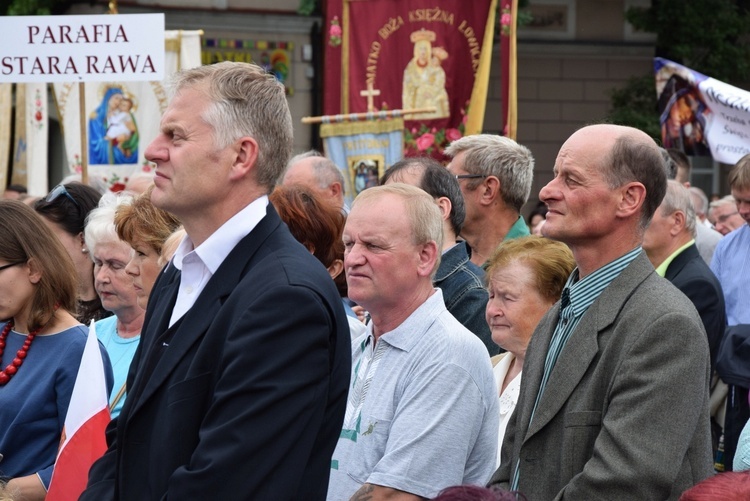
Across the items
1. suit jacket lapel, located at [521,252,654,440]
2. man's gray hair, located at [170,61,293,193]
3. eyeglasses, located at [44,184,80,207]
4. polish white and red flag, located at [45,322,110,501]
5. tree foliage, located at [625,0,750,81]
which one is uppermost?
tree foliage, located at [625,0,750,81]

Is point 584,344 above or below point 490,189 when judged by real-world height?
below

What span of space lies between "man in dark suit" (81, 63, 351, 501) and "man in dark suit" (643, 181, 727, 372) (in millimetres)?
3936

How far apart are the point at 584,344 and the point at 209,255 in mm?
1037

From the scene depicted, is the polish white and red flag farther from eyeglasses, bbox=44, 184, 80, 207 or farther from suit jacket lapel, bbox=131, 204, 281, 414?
eyeglasses, bbox=44, 184, 80, 207

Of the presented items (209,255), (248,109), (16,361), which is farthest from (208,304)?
(16,361)

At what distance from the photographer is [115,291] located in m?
4.55

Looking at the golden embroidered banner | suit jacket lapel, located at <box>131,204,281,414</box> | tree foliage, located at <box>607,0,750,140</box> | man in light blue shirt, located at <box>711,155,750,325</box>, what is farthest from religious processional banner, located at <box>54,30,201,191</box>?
tree foliage, located at <box>607,0,750,140</box>

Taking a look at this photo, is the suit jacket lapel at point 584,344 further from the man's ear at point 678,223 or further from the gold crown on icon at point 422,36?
the gold crown on icon at point 422,36

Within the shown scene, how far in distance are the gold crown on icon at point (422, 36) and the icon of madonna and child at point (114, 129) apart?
3101 millimetres

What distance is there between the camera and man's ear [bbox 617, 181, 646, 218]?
121 inches

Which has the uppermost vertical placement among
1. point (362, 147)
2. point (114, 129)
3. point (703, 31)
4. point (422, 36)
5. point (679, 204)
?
point (703, 31)

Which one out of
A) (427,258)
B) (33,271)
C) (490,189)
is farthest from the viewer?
(490,189)

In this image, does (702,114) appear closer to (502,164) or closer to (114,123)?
(502,164)

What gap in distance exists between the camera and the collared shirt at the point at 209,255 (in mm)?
2490
